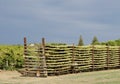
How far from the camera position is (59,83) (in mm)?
19000

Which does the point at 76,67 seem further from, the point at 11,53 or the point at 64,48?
the point at 11,53

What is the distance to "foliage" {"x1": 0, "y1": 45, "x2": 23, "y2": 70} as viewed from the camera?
3148cm

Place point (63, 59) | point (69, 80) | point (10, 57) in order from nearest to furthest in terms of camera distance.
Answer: point (69, 80) → point (63, 59) → point (10, 57)

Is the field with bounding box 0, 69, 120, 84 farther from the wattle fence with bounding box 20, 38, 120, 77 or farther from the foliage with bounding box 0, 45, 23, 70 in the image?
the foliage with bounding box 0, 45, 23, 70

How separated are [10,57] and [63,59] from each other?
23.4ft

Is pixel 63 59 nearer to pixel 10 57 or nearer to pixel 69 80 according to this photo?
pixel 69 80

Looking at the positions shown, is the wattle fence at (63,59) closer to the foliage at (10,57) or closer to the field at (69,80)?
the field at (69,80)

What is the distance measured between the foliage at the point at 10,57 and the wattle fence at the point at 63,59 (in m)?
5.76

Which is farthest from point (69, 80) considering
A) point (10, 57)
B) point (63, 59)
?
point (10, 57)

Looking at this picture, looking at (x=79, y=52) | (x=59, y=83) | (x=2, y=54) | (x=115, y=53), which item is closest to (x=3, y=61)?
(x=2, y=54)

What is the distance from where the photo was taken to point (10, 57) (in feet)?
105

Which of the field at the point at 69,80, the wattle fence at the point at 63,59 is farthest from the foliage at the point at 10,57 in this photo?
the field at the point at 69,80

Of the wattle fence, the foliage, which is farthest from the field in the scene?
the foliage

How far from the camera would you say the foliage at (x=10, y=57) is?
103 ft
